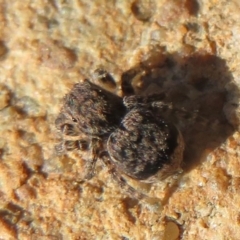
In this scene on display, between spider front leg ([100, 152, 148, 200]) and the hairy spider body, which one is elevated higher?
the hairy spider body

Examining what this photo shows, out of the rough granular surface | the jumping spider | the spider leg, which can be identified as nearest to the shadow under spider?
the rough granular surface

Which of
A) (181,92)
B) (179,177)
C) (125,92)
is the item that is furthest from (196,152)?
(125,92)

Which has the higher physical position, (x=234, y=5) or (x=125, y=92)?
(x=234, y=5)

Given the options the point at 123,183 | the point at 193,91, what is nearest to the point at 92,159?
the point at 123,183

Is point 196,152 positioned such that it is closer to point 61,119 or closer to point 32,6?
point 61,119

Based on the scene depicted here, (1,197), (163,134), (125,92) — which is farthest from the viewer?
(125,92)

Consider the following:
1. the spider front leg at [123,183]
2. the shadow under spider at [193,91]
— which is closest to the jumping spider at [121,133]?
the spider front leg at [123,183]

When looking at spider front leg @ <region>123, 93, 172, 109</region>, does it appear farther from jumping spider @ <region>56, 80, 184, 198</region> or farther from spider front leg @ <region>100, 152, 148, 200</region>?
spider front leg @ <region>100, 152, 148, 200</region>
